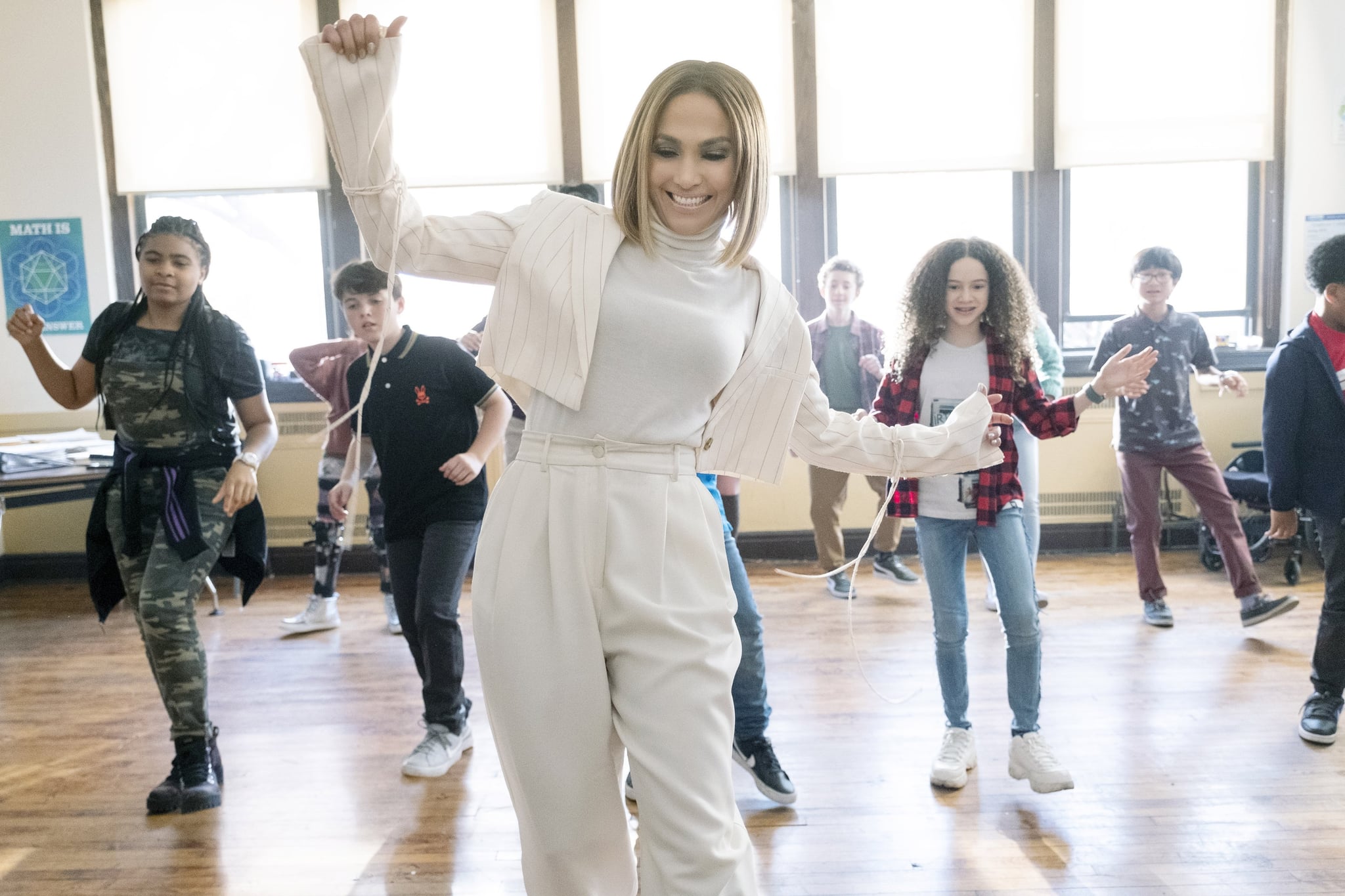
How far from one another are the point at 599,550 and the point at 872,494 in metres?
4.43

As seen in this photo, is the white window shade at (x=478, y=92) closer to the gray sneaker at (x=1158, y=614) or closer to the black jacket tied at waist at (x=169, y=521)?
the black jacket tied at waist at (x=169, y=521)

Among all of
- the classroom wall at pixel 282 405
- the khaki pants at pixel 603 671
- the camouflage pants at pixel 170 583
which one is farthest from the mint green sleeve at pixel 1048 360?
the khaki pants at pixel 603 671

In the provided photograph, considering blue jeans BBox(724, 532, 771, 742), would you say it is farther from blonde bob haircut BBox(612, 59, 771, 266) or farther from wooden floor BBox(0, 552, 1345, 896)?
blonde bob haircut BBox(612, 59, 771, 266)

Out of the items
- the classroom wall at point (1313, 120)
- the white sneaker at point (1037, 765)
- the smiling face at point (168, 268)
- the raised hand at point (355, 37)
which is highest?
Answer: the classroom wall at point (1313, 120)

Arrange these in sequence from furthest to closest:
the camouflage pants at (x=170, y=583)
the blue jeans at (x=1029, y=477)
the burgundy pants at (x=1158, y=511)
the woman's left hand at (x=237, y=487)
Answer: the burgundy pants at (x=1158, y=511) → the blue jeans at (x=1029, y=477) → the camouflage pants at (x=170, y=583) → the woman's left hand at (x=237, y=487)

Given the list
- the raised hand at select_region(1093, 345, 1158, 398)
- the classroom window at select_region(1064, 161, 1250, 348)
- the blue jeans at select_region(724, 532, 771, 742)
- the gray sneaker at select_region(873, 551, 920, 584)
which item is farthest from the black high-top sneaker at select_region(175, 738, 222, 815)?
the classroom window at select_region(1064, 161, 1250, 348)

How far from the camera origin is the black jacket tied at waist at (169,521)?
2566 mm

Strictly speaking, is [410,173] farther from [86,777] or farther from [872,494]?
[86,777]

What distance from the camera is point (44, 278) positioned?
5555 mm

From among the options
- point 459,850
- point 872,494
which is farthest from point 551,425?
point 872,494

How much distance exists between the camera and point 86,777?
2932 mm

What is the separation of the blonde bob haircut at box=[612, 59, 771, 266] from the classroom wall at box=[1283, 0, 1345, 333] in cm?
522

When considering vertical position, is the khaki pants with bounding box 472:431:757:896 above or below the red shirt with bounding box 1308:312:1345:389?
below

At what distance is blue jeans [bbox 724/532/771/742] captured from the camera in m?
2.58
